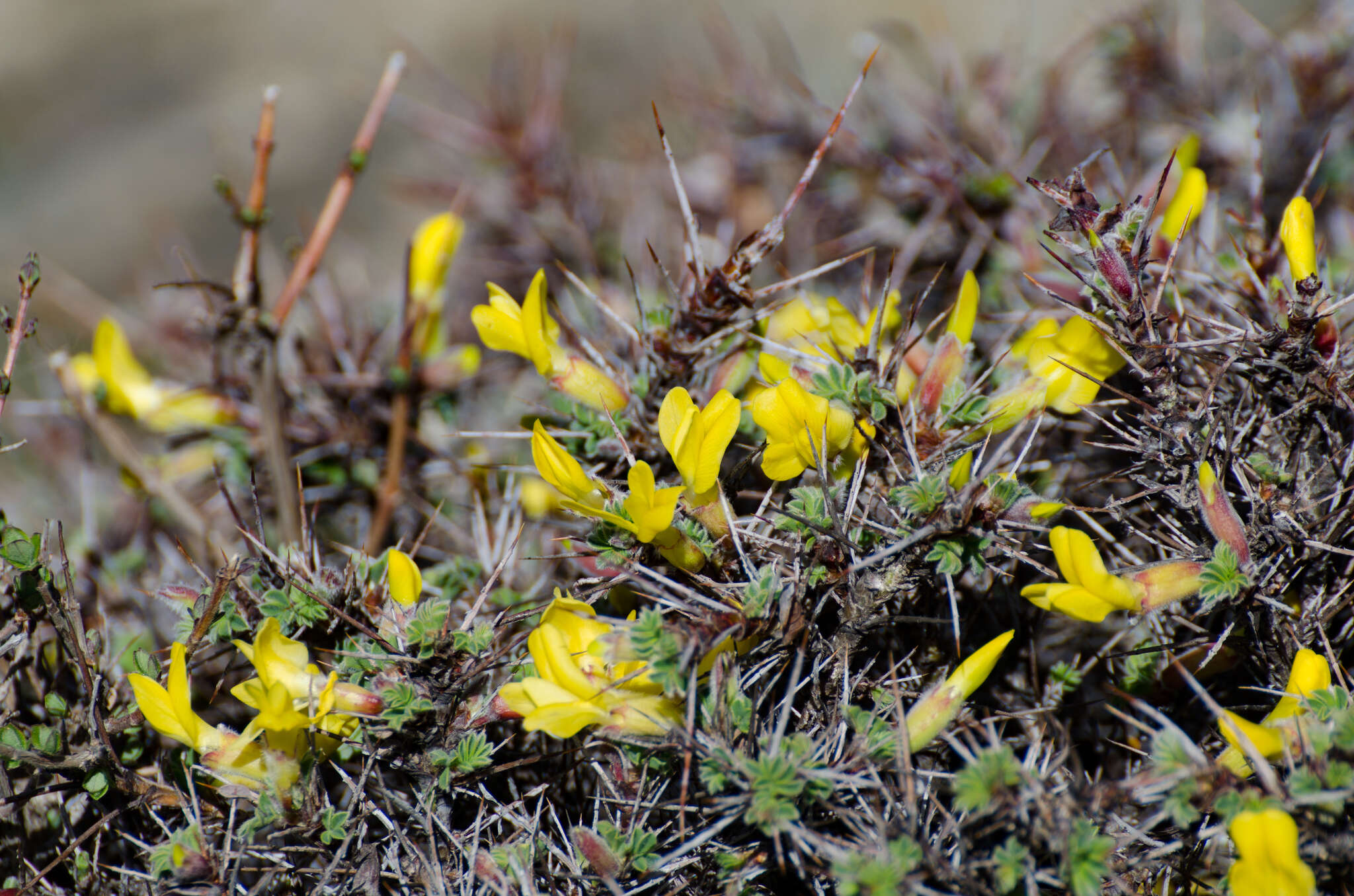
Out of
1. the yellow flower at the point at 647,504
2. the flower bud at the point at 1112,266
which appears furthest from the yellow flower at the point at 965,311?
the yellow flower at the point at 647,504

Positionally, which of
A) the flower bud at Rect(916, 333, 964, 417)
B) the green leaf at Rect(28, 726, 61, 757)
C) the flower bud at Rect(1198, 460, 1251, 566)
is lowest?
the green leaf at Rect(28, 726, 61, 757)

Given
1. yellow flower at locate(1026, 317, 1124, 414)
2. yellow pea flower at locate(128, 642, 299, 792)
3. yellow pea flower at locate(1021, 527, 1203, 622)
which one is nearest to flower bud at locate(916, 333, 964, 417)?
yellow flower at locate(1026, 317, 1124, 414)

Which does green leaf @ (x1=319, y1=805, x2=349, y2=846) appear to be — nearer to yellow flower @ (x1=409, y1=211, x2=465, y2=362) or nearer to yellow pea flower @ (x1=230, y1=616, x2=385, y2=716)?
yellow pea flower @ (x1=230, y1=616, x2=385, y2=716)

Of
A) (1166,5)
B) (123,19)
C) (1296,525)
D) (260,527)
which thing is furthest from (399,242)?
(1296,525)

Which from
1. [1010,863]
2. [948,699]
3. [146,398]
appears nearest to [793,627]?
[948,699]

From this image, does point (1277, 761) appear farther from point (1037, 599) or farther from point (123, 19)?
point (123, 19)

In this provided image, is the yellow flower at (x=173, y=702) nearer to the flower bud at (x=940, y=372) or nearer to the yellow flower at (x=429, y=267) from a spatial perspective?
the yellow flower at (x=429, y=267)

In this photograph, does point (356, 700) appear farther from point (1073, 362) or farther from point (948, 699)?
point (1073, 362)

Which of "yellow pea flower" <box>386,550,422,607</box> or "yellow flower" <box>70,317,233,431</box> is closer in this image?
"yellow pea flower" <box>386,550,422,607</box>
